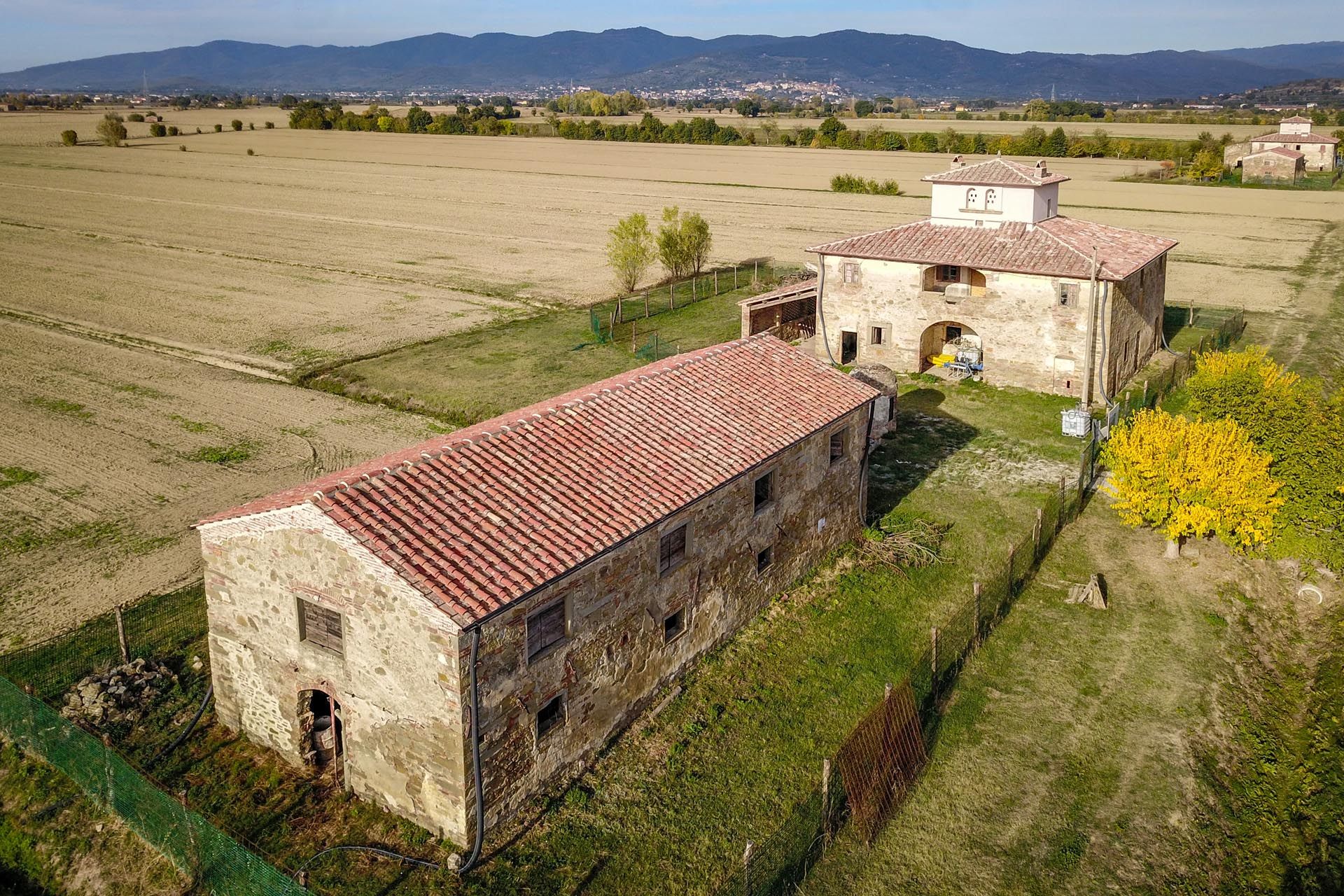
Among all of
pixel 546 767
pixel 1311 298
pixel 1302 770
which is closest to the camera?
pixel 546 767

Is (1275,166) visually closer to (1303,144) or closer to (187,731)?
(1303,144)

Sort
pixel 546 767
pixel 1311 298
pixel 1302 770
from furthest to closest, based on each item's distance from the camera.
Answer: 1. pixel 1311 298
2. pixel 1302 770
3. pixel 546 767

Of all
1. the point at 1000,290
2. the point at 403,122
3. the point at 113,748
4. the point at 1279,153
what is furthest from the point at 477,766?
the point at 403,122

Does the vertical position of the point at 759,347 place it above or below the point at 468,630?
above

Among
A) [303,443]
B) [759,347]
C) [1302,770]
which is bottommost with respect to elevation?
[1302,770]

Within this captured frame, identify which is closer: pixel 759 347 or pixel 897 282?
pixel 759 347

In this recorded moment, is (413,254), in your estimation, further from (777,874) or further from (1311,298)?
(777,874)

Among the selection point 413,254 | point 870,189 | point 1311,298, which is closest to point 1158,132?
point 870,189

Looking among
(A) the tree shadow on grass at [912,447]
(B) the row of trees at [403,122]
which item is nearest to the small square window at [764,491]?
(A) the tree shadow on grass at [912,447]
